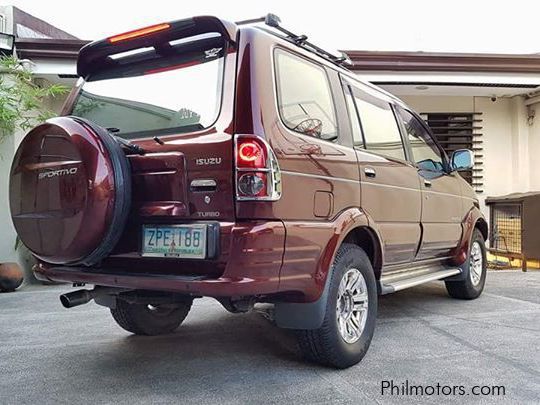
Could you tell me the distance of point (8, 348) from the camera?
12.7 ft

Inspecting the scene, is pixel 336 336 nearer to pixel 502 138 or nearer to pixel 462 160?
pixel 462 160

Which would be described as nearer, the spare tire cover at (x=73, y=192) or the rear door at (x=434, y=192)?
the spare tire cover at (x=73, y=192)

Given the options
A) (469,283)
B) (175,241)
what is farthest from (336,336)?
(469,283)

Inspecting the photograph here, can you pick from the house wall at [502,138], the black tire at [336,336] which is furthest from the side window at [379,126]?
Answer: the house wall at [502,138]

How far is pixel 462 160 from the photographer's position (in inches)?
203

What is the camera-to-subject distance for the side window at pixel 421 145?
466 cm

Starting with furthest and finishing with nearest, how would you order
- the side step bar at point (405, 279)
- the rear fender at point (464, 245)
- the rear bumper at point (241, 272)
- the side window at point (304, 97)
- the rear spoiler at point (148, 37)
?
the rear fender at point (464, 245)
the side step bar at point (405, 279)
the side window at point (304, 97)
the rear spoiler at point (148, 37)
the rear bumper at point (241, 272)

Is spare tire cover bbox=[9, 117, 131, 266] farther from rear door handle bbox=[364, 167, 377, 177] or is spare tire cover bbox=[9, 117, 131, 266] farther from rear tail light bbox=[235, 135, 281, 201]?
rear door handle bbox=[364, 167, 377, 177]

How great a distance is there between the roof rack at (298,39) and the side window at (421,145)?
1.10 meters

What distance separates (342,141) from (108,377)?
6.98ft

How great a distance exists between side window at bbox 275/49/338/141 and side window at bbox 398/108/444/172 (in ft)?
4.85

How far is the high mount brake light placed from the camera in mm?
2941

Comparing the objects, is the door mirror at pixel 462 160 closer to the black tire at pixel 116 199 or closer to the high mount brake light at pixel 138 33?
the high mount brake light at pixel 138 33

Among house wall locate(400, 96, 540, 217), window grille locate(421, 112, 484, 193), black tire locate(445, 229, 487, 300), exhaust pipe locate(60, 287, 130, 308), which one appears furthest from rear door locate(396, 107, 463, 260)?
house wall locate(400, 96, 540, 217)
